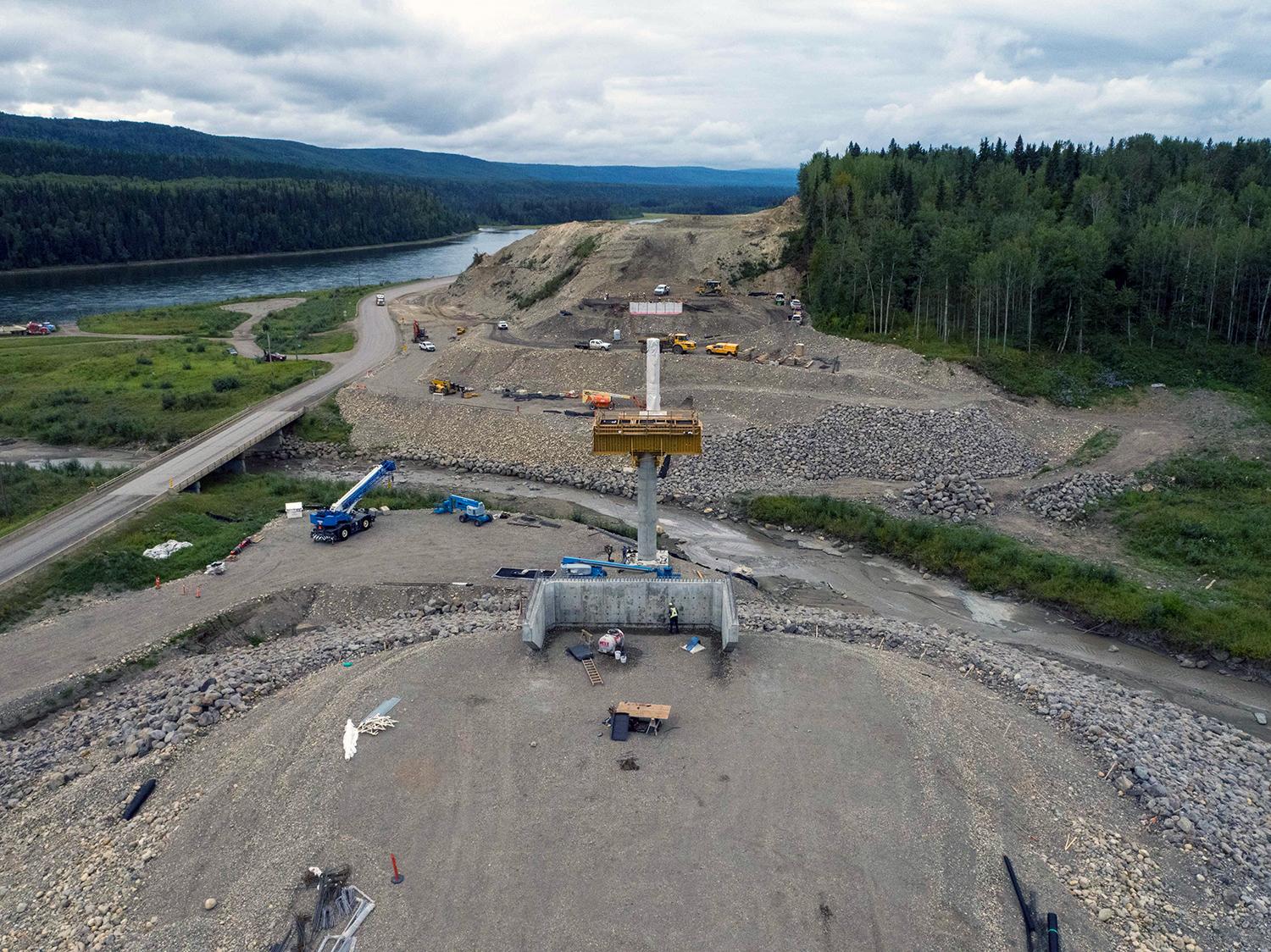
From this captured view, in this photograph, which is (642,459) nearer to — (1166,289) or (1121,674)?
(1121,674)

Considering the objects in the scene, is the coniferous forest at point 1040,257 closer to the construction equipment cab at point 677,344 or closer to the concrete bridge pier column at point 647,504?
the construction equipment cab at point 677,344

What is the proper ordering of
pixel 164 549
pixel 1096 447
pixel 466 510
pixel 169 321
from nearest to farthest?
pixel 164 549, pixel 466 510, pixel 1096 447, pixel 169 321

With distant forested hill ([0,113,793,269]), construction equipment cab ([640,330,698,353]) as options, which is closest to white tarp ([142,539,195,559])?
construction equipment cab ([640,330,698,353])

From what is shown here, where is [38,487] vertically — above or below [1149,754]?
above

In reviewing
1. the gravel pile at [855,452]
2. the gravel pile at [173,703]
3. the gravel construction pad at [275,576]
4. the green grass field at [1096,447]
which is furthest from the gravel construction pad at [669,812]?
the green grass field at [1096,447]

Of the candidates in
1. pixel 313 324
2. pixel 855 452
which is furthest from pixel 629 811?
pixel 313 324

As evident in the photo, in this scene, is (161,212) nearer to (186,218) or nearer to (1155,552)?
(186,218)
